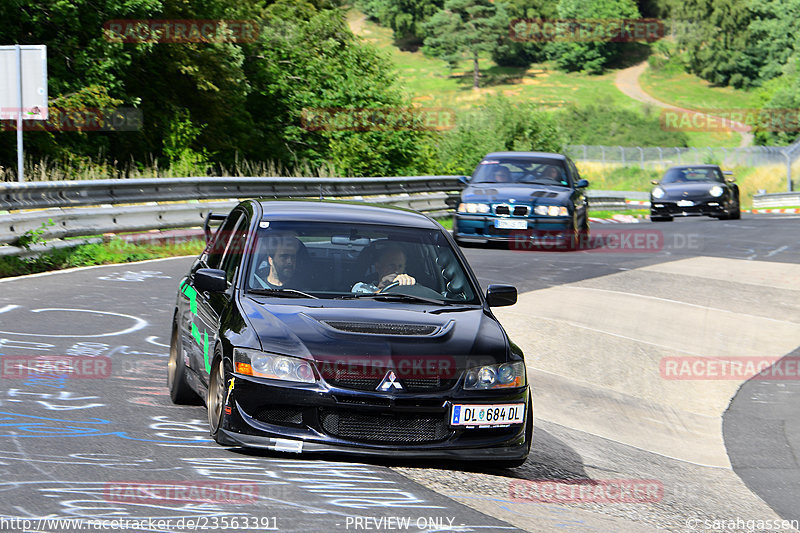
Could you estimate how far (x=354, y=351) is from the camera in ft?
19.6

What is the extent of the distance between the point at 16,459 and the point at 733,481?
4656mm

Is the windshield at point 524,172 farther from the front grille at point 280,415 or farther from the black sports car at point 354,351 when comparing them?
the front grille at point 280,415

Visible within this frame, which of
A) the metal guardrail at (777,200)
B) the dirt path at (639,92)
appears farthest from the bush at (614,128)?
the metal guardrail at (777,200)

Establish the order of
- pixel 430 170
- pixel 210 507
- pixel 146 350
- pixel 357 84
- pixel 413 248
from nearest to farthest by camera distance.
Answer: pixel 210 507 < pixel 413 248 < pixel 146 350 < pixel 430 170 < pixel 357 84

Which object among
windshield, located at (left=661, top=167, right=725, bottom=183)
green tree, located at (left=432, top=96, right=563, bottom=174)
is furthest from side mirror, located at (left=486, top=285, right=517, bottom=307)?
green tree, located at (left=432, top=96, right=563, bottom=174)

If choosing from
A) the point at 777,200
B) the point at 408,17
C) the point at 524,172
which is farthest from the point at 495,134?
the point at 408,17

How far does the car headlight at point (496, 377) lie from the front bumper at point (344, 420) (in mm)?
81

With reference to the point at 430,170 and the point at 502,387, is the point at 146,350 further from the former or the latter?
the point at 430,170

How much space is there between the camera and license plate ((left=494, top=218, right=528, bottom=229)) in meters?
19.7

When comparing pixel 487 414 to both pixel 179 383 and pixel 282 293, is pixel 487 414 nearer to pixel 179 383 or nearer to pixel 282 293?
pixel 282 293

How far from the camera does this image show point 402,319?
6410mm

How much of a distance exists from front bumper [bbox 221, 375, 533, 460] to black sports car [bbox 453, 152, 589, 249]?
13778 mm

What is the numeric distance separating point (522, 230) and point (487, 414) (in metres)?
13.7

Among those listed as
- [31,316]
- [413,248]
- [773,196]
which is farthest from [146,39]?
[773,196]
